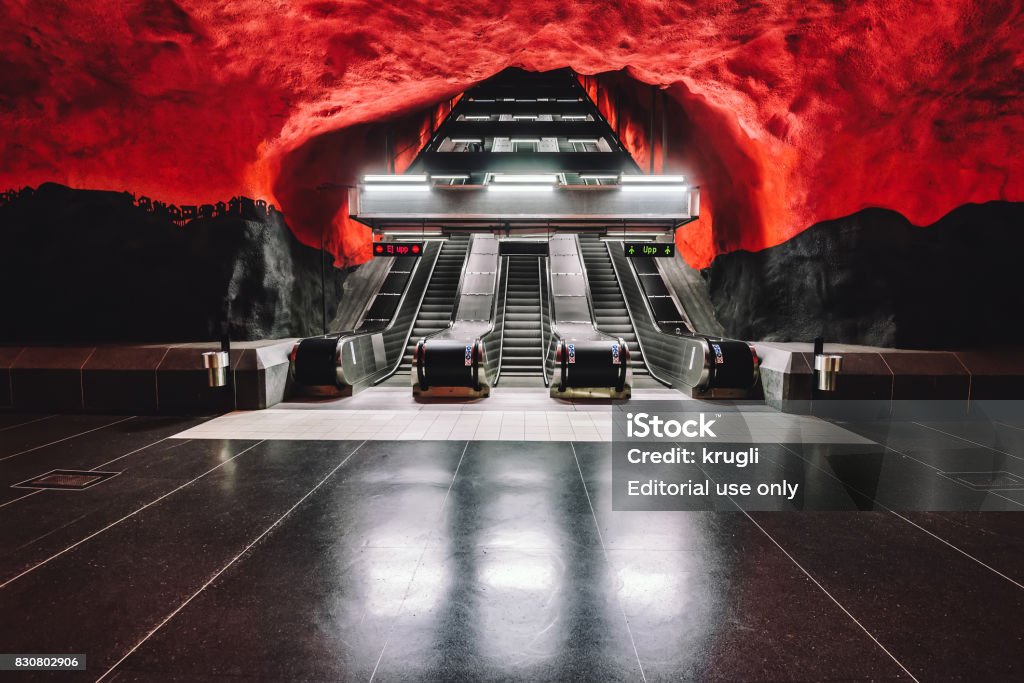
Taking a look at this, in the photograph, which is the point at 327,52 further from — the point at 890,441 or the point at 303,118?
the point at 890,441

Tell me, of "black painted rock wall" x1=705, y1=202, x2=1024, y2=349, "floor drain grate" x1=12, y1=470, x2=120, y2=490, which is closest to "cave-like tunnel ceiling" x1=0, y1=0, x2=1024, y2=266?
"black painted rock wall" x1=705, y1=202, x2=1024, y2=349

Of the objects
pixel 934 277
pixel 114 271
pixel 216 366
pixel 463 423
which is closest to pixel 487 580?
pixel 463 423

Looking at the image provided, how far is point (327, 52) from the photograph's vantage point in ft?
20.5

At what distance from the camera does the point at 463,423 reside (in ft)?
17.2

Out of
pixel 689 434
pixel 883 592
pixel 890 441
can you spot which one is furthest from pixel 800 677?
pixel 890 441

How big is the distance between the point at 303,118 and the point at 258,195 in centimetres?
136

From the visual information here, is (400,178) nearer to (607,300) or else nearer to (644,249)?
(644,249)

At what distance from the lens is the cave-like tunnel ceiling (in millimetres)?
5359

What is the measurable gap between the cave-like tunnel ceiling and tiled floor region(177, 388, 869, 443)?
11.2ft

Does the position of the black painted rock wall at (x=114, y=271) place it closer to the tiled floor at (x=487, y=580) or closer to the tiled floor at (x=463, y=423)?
the tiled floor at (x=463, y=423)

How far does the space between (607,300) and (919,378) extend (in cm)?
647

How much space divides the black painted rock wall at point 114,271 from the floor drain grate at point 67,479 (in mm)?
3363

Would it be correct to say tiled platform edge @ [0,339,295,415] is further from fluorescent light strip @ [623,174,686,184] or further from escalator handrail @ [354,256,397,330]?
fluorescent light strip @ [623,174,686,184]

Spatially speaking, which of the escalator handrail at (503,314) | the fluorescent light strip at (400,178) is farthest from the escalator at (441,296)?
the fluorescent light strip at (400,178)
